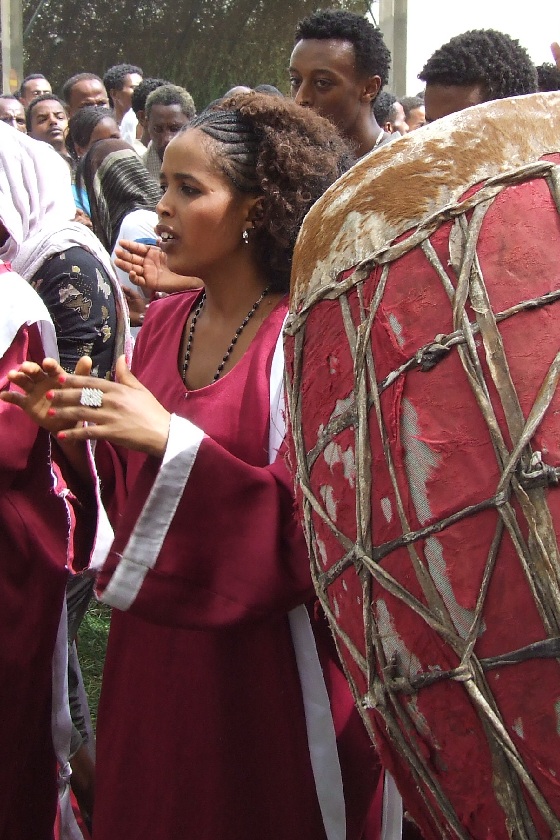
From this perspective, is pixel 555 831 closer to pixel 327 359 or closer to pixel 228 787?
pixel 327 359

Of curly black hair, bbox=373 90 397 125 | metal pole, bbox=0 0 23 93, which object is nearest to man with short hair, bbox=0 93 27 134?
curly black hair, bbox=373 90 397 125

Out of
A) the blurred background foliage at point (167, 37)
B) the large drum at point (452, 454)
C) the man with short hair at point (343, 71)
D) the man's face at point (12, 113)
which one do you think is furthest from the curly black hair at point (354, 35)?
the blurred background foliage at point (167, 37)

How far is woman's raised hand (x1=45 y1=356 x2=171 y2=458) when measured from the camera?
165 centimetres

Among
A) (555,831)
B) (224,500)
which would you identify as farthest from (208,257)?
(555,831)

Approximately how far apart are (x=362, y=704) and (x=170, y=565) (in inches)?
21.0

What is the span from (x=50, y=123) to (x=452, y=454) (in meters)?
7.21

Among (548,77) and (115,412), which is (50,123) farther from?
(115,412)

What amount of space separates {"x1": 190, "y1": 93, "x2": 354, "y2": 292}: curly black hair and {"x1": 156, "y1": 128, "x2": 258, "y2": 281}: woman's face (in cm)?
2

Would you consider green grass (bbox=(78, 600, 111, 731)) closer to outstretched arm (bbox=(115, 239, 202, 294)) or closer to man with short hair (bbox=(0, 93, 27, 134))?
outstretched arm (bbox=(115, 239, 202, 294))

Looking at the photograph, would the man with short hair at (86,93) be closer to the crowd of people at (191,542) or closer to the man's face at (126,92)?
the man's face at (126,92)

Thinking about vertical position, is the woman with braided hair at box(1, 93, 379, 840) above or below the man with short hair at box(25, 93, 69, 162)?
below

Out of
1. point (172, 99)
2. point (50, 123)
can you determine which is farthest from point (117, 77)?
point (172, 99)

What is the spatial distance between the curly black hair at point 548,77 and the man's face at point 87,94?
15.6 feet

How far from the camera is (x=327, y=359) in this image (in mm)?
1277
